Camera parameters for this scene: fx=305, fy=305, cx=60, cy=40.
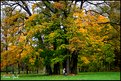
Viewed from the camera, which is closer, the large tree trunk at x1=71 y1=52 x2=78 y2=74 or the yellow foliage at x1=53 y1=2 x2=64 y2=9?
the yellow foliage at x1=53 y1=2 x2=64 y2=9

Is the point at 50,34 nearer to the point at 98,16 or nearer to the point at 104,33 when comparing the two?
the point at 98,16

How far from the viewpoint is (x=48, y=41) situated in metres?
41.4

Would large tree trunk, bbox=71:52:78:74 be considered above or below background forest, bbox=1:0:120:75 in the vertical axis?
below

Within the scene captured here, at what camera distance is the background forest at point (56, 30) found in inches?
1558

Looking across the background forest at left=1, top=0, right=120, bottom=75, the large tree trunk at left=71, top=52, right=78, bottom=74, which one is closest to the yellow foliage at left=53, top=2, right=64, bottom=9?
the background forest at left=1, top=0, right=120, bottom=75

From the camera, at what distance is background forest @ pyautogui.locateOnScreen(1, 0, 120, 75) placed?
130ft

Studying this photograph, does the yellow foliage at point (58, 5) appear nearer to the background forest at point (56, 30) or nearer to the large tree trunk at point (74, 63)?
the background forest at point (56, 30)

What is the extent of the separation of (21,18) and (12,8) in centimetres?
196

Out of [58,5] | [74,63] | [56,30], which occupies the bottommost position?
[74,63]

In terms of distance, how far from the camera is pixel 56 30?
40.5 m

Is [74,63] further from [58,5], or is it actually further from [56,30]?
[58,5]

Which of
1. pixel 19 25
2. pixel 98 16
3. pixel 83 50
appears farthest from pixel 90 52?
pixel 19 25

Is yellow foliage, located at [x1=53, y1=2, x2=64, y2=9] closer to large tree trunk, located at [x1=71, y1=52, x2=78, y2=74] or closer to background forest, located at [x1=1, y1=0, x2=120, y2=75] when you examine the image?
background forest, located at [x1=1, y1=0, x2=120, y2=75]

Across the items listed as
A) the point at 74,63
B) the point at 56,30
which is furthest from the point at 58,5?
the point at 74,63
